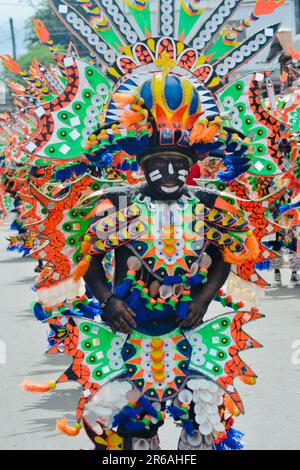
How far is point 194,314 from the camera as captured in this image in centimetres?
509

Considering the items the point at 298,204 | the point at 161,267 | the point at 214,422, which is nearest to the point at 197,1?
the point at 161,267

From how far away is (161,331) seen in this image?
5094mm

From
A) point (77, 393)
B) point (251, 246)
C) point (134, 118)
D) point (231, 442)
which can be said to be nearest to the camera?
point (134, 118)

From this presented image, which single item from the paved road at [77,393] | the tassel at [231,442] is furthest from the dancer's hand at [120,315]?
the paved road at [77,393]

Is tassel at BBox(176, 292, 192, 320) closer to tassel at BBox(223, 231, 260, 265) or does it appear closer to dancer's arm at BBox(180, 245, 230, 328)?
dancer's arm at BBox(180, 245, 230, 328)

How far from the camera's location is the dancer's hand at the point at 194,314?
5.08 meters

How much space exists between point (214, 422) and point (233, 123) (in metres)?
1.56

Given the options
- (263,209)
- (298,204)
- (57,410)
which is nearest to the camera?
(263,209)

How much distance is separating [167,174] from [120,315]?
2.28 ft

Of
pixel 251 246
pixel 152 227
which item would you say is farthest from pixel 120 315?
pixel 251 246

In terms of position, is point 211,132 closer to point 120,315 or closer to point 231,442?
point 120,315

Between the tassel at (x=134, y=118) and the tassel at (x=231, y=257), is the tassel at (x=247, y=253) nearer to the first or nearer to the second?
the tassel at (x=231, y=257)

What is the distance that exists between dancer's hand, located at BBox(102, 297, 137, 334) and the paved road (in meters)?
1.66

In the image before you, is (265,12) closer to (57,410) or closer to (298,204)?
(57,410)
